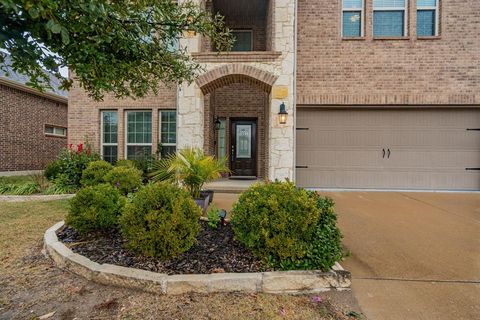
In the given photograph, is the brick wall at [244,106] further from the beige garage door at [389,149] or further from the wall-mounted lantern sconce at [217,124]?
the beige garage door at [389,149]

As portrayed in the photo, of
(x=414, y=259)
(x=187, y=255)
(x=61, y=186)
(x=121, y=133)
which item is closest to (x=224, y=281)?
(x=187, y=255)

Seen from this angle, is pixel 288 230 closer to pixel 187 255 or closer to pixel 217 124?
pixel 187 255

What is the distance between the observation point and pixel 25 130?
11000 millimetres

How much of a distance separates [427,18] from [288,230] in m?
7.83

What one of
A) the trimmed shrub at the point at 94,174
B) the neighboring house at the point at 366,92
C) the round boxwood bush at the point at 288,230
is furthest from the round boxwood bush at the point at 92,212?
the neighboring house at the point at 366,92

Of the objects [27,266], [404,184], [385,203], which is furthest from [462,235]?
[27,266]

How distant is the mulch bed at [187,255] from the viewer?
229 cm

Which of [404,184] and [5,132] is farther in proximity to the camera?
[5,132]

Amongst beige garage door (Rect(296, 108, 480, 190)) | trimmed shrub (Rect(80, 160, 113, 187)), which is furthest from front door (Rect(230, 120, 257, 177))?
trimmed shrub (Rect(80, 160, 113, 187))

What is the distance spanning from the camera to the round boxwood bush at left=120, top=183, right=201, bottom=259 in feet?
7.45

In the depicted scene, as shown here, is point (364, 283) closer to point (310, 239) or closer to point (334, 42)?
point (310, 239)

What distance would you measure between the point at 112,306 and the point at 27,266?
137 cm

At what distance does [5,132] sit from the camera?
33.5 ft

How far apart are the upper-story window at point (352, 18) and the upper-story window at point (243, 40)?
2.83m
